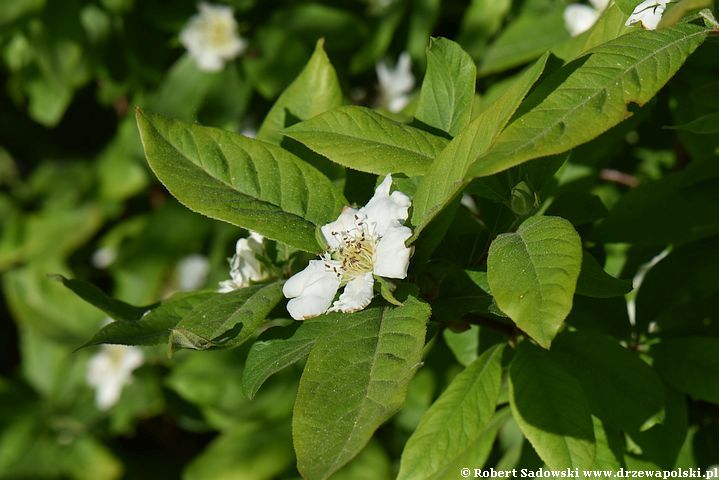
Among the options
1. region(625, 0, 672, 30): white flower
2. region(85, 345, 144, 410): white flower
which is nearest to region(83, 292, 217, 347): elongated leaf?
region(625, 0, 672, 30): white flower

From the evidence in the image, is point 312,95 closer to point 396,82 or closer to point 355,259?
point 355,259

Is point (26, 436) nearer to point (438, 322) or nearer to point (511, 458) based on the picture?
point (511, 458)

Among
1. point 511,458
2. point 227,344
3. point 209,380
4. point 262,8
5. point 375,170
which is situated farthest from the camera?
point 262,8

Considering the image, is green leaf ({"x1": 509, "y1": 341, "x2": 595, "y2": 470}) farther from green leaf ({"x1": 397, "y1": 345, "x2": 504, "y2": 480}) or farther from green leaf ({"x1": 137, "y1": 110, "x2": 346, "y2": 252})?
green leaf ({"x1": 137, "y1": 110, "x2": 346, "y2": 252})

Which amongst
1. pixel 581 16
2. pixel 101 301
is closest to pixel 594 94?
pixel 101 301

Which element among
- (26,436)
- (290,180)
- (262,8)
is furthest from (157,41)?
(290,180)
